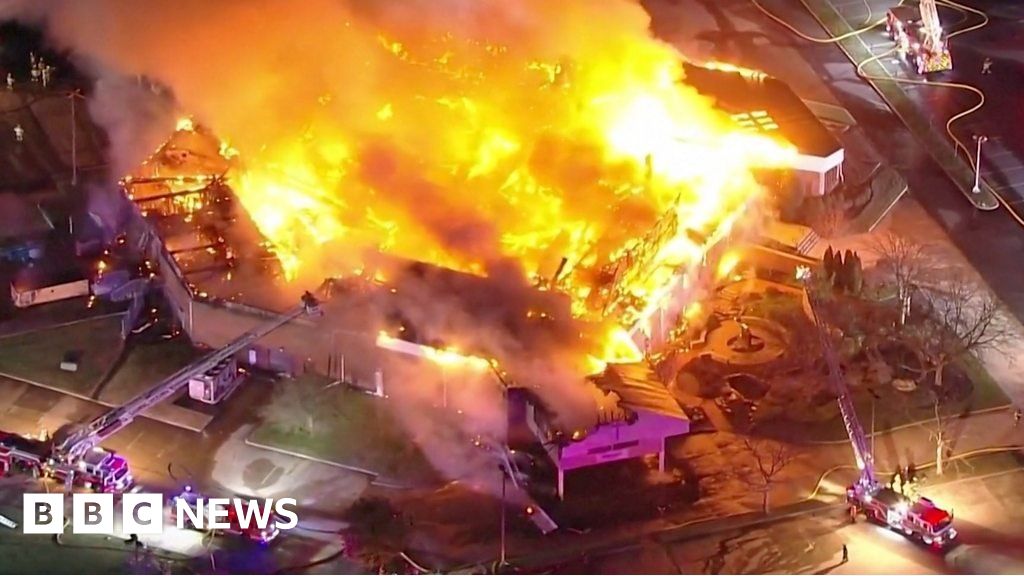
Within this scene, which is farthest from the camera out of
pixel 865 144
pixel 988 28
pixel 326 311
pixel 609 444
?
pixel 988 28

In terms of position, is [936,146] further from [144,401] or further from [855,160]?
[144,401]

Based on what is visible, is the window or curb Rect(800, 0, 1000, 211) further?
curb Rect(800, 0, 1000, 211)

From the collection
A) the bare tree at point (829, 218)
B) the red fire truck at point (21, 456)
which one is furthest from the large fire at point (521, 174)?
the red fire truck at point (21, 456)

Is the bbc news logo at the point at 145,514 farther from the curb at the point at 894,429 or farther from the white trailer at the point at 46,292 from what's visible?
the curb at the point at 894,429

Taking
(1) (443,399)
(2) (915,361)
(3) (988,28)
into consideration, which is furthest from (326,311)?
(3) (988,28)

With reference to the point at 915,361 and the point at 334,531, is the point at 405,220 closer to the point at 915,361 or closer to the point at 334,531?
the point at 334,531

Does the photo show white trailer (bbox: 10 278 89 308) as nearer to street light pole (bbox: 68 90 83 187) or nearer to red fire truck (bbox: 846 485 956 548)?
street light pole (bbox: 68 90 83 187)

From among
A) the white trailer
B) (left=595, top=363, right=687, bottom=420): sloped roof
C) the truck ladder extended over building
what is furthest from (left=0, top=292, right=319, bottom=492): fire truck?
the truck ladder extended over building
